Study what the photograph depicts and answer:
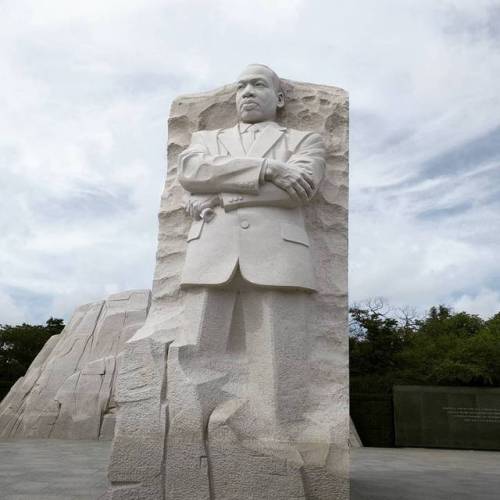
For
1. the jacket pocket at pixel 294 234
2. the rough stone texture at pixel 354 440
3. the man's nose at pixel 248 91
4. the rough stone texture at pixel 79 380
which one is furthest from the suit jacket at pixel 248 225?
the rough stone texture at pixel 354 440

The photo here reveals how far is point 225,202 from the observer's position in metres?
4.54

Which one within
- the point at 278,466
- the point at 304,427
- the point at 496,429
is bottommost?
the point at 278,466

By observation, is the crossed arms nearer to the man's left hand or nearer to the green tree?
the man's left hand

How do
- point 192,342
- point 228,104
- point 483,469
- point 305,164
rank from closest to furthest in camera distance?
point 192,342
point 305,164
point 228,104
point 483,469

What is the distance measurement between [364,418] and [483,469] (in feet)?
19.9

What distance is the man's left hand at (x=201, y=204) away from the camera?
461 cm

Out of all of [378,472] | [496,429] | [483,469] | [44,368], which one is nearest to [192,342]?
[378,472]

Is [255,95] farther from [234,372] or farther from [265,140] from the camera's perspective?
[234,372]

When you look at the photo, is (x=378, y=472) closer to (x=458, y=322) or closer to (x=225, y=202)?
(x=225, y=202)

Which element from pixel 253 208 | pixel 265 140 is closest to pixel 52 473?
pixel 253 208

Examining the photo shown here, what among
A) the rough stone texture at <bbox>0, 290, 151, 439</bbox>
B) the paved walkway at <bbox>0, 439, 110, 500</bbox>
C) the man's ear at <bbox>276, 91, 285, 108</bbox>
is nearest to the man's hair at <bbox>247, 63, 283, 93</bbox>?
the man's ear at <bbox>276, 91, 285, 108</bbox>

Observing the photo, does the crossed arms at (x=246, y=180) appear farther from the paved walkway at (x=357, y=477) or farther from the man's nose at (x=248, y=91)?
the paved walkway at (x=357, y=477)

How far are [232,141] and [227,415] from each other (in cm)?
230

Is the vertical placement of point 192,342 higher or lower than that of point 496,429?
lower
